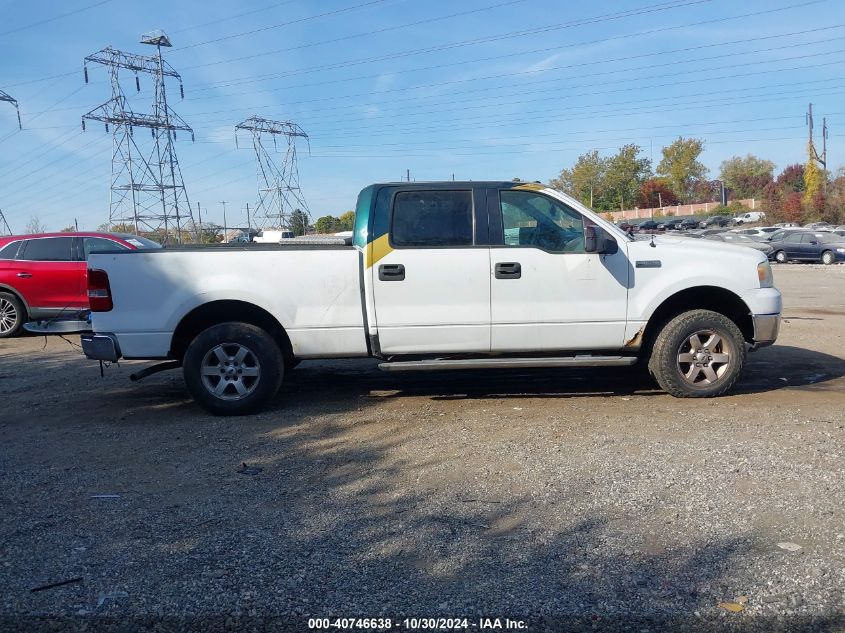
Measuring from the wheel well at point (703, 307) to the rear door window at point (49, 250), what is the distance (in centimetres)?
997

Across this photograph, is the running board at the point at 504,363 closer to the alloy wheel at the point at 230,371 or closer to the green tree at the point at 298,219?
the alloy wheel at the point at 230,371

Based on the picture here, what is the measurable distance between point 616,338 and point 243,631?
456 centimetres

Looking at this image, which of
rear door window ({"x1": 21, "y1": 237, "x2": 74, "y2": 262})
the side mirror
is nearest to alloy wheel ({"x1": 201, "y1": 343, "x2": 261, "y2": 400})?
the side mirror

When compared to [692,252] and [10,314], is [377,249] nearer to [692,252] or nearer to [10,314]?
[692,252]

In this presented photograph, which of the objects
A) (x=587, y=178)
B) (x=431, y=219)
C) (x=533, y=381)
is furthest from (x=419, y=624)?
(x=587, y=178)

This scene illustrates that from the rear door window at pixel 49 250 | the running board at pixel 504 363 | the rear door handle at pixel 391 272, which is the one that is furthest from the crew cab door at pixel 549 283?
the rear door window at pixel 49 250

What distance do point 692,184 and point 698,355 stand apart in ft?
268

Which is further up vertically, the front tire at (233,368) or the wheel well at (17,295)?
the wheel well at (17,295)

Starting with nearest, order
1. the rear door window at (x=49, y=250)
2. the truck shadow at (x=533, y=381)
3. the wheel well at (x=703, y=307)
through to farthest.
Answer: the wheel well at (x=703, y=307), the truck shadow at (x=533, y=381), the rear door window at (x=49, y=250)

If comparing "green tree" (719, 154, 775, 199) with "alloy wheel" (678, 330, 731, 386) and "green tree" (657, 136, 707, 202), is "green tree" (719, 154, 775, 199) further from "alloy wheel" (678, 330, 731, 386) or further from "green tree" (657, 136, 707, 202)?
"alloy wheel" (678, 330, 731, 386)

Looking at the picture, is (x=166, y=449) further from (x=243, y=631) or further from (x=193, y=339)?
(x=243, y=631)

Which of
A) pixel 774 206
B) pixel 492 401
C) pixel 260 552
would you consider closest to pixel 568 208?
pixel 492 401

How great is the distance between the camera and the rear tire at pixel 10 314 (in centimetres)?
1246

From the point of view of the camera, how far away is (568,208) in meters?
6.78
